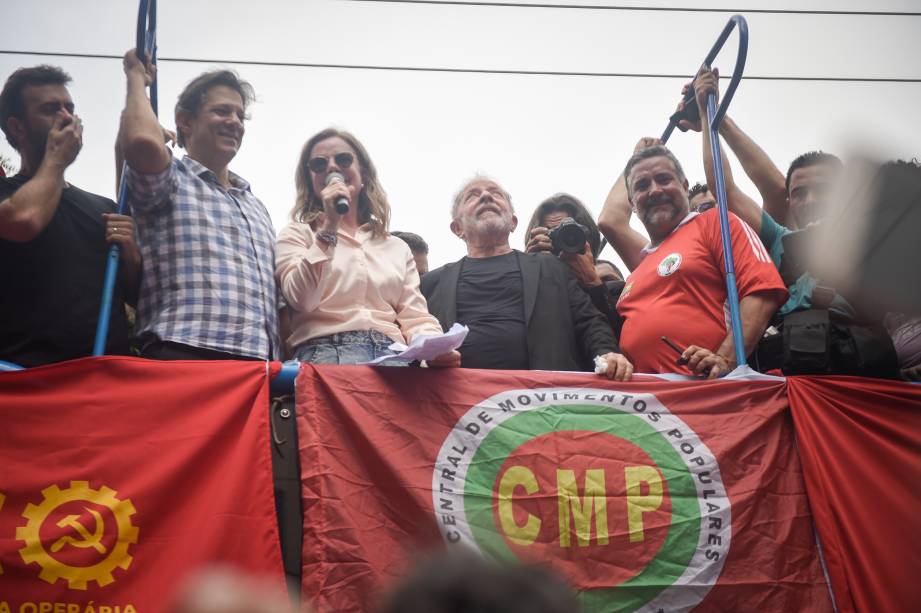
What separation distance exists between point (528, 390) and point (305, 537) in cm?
86

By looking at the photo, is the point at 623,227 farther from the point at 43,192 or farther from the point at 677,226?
the point at 43,192

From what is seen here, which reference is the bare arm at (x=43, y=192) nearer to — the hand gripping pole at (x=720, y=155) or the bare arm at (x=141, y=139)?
the bare arm at (x=141, y=139)

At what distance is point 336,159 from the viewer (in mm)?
3223

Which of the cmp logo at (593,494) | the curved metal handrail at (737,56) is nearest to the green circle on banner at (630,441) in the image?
the cmp logo at (593,494)

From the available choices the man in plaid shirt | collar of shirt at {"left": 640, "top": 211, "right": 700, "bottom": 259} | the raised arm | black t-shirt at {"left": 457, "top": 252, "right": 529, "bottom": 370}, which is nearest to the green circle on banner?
black t-shirt at {"left": 457, "top": 252, "right": 529, "bottom": 370}

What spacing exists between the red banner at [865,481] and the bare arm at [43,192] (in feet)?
8.29

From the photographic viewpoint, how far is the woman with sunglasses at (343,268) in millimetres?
2799

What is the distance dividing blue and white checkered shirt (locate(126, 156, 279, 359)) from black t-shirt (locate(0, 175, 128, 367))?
0.14 m

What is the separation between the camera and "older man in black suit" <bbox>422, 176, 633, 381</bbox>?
10.0ft

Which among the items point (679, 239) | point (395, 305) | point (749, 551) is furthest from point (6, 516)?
point (679, 239)

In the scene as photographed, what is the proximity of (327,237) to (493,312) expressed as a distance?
0.76 metres

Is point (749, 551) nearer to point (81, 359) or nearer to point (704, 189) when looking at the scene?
point (81, 359)

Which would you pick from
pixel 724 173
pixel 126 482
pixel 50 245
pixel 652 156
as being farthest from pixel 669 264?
pixel 50 245

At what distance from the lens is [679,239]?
3.34m
